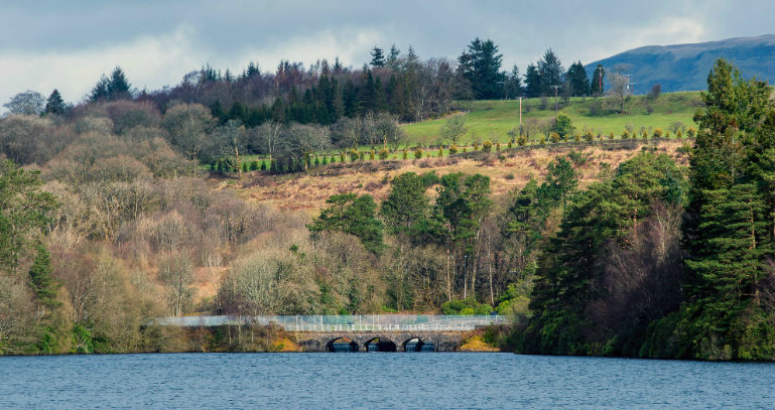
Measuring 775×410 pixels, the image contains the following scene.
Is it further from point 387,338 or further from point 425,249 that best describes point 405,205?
point 387,338

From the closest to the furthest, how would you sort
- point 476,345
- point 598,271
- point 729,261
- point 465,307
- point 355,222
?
point 729,261
point 598,271
point 476,345
point 465,307
point 355,222

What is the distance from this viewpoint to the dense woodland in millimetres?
71000

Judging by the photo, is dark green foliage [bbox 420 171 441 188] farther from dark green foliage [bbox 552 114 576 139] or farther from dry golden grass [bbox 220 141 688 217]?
dark green foliage [bbox 552 114 576 139]

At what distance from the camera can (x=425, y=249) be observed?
132m

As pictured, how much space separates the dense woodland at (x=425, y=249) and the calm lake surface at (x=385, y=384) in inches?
186

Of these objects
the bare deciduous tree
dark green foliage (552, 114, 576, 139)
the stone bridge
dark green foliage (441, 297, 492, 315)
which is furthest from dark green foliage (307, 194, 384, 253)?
dark green foliage (552, 114, 576, 139)

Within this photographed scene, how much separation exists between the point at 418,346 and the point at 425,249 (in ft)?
74.5

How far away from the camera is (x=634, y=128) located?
195750mm

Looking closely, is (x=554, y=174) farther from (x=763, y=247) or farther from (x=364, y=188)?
(x=763, y=247)

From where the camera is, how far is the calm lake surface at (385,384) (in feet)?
169

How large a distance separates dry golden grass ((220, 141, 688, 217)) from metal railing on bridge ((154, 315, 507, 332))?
5547cm

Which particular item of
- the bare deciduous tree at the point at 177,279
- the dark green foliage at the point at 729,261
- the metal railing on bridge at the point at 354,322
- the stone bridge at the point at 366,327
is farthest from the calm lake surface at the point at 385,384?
the bare deciduous tree at the point at 177,279

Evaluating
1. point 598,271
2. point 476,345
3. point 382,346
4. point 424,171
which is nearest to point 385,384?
point 598,271

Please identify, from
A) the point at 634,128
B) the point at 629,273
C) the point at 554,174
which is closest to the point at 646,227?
the point at 629,273
